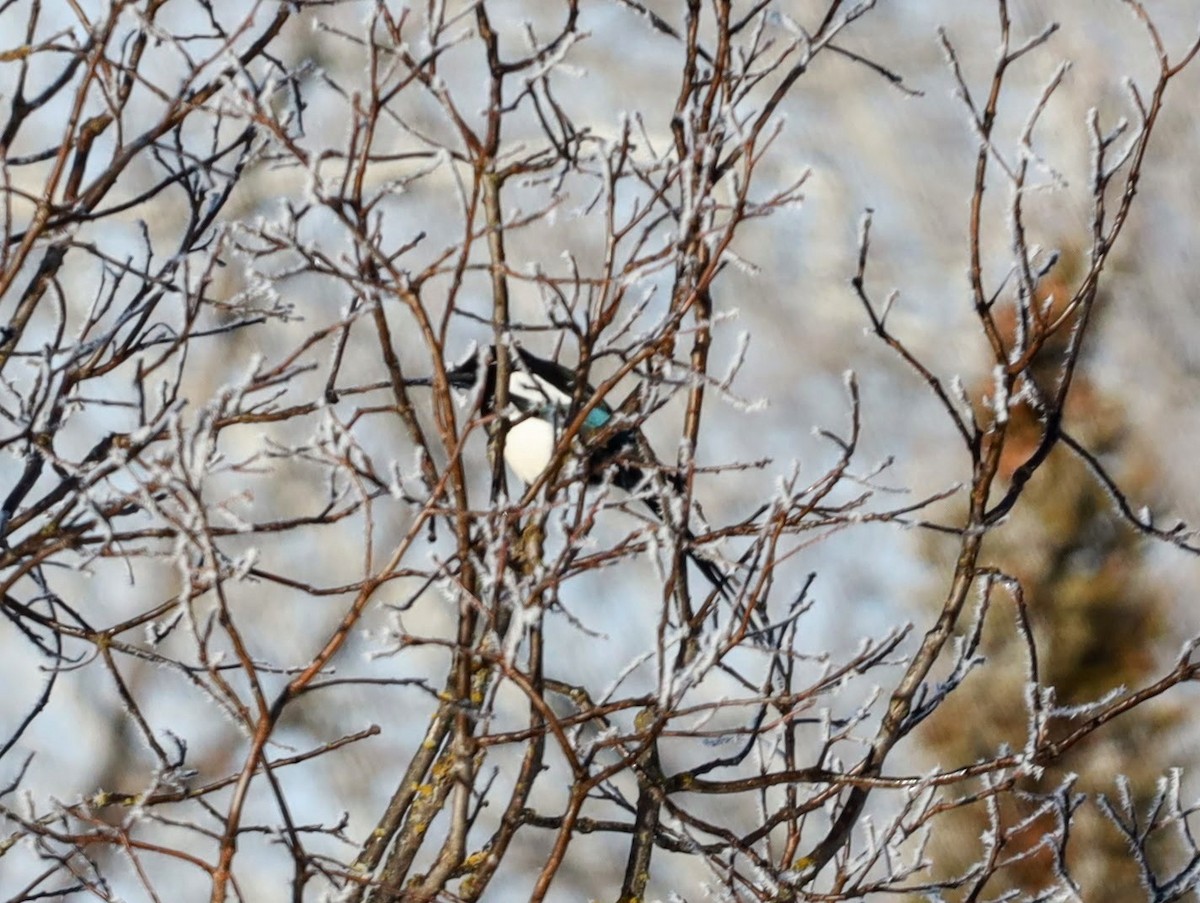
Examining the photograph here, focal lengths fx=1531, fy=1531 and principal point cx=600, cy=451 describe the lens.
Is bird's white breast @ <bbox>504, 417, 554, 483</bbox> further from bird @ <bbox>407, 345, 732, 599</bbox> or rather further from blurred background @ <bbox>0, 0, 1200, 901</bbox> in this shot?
blurred background @ <bbox>0, 0, 1200, 901</bbox>

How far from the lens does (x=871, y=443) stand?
11.8 metres

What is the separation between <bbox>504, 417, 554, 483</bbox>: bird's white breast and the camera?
3574 mm

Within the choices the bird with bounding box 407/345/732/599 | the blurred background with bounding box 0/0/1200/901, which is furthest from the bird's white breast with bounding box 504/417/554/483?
the blurred background with bounding box 0/0/1200/901

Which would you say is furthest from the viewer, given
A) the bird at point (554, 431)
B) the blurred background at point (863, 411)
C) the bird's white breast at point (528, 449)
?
the blurred background at point (863, 411)

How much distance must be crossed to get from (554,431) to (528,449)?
5.80 feet

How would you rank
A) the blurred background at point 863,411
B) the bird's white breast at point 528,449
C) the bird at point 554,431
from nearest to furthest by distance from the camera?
1. the bird at point 554,431
2. the bird's white breast at point 528,449
3. the blurred background at point 863,411

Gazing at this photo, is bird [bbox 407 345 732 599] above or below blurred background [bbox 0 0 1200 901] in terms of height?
below

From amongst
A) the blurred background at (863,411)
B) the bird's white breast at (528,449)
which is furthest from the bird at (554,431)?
the blurred background at (863,411)

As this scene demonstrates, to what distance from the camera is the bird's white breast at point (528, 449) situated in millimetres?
3574

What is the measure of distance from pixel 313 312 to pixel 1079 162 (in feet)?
21.2

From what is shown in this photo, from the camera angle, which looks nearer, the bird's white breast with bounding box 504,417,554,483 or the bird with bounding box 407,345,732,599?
the bird with bounding box 407,345,732,599

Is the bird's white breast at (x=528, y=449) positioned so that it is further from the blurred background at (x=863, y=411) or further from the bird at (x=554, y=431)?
the blurred background at (x=863, y=411)

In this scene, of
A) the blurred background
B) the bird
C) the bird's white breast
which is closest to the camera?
the bird

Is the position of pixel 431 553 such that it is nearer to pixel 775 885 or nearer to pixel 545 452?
pixel 775 885
